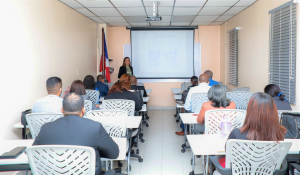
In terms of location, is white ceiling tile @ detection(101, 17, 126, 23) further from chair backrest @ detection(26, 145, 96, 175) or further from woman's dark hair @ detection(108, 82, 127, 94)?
chair backrest @ detection(26, 145, 96, 175)

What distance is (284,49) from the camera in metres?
3.90

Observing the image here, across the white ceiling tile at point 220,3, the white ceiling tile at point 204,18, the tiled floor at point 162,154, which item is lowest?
the tiled floor at point 162,154

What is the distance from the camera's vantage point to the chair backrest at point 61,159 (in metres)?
1.52

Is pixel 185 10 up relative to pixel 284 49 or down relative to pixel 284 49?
up

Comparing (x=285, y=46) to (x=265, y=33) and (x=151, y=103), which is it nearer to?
(x=265, y=33)

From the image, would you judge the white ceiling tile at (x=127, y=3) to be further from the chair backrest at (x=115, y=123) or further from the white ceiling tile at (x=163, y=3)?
the chair backrest at (x=115, y=123)

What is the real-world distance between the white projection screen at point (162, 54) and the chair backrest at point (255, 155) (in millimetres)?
6490

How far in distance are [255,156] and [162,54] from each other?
6.67 m

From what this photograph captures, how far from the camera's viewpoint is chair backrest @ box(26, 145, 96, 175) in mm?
1521


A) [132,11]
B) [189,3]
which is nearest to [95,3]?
[132,11]

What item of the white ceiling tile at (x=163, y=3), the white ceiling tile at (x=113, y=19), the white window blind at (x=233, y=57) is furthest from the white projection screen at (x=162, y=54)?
the white ceiling tile at (x=163, y=3)

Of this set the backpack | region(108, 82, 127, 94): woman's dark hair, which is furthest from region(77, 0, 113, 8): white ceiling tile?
the backpack

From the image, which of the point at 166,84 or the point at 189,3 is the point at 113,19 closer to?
→ the point at 189,3

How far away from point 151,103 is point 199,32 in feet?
9.47
